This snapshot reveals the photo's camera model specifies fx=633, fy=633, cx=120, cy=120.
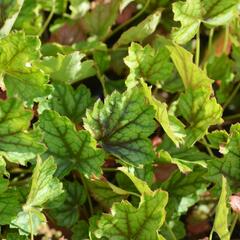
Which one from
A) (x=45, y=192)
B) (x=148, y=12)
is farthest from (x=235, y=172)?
(x=148, y=12)

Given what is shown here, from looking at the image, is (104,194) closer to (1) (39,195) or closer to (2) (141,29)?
(1) (39,195)

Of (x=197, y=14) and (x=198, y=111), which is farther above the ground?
(x=197, y=14)

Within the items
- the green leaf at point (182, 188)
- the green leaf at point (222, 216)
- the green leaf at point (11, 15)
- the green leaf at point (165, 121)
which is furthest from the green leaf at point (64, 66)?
the green leaf at point (222, 216)

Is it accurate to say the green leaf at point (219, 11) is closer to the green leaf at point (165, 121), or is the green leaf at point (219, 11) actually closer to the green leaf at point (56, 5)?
the green leaf at point (165, 121)

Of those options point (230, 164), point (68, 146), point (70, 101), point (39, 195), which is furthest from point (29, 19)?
point (230, 164)

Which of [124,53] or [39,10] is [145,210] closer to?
[124,53]

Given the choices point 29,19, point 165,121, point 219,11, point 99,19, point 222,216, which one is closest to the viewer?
point 222,216

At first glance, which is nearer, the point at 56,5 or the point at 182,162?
the point at 182,162
